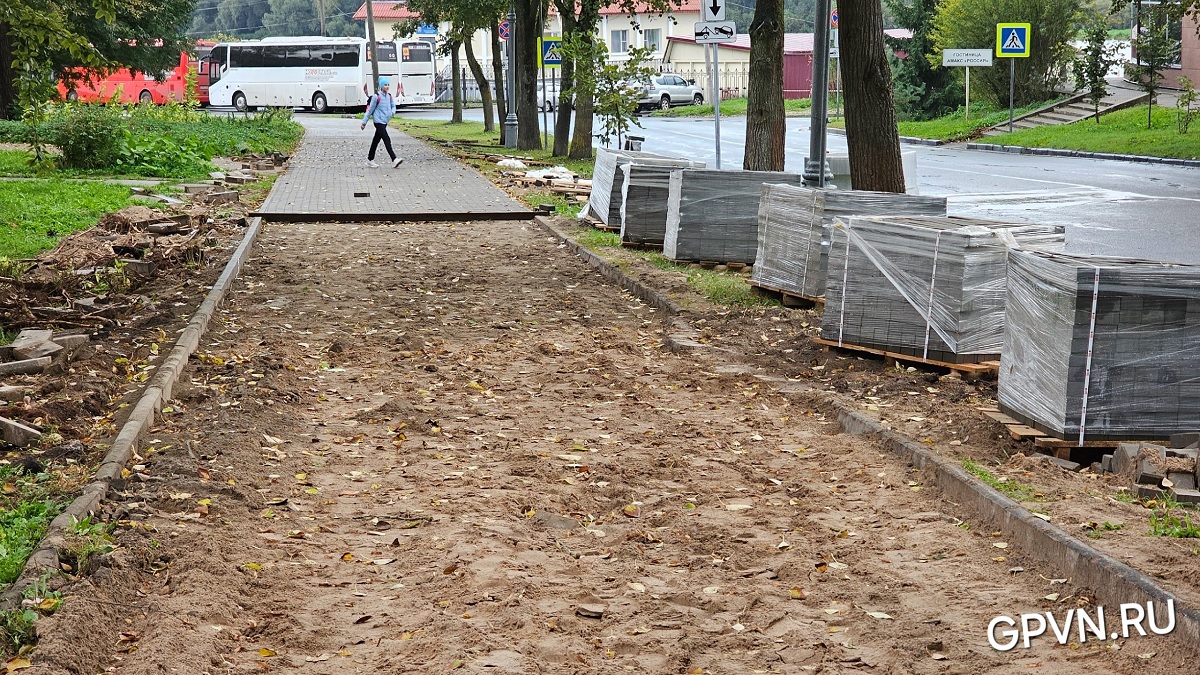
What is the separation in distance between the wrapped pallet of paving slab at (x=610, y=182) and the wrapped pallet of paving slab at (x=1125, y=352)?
28.4 feet

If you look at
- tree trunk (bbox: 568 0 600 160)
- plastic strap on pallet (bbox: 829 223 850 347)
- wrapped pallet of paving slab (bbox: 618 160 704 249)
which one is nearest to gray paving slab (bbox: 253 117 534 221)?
tree trunk (bbox: 568 0 600 160)

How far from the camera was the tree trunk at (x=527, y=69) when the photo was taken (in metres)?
29.4

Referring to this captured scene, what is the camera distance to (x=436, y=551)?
510 centimetres

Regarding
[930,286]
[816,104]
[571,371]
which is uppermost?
[816,104]

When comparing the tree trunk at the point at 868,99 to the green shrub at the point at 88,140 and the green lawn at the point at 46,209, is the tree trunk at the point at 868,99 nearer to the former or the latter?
the green lawn at the point at 46,209

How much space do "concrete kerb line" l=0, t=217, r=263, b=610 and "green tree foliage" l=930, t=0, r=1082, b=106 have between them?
1315 inches

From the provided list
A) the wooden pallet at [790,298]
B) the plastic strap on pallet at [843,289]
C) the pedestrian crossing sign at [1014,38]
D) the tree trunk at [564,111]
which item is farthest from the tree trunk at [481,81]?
the plastic strap on pallet at [843,289]

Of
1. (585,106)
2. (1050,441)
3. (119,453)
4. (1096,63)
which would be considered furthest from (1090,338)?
(1096,63)

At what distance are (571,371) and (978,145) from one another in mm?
25665

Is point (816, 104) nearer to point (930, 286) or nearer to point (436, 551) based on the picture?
point (930, 286)

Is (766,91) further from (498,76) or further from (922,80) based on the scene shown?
(922,80)

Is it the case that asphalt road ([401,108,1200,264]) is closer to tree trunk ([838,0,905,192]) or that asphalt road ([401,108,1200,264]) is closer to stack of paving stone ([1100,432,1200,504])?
tree trunk ([838,0,905,192])

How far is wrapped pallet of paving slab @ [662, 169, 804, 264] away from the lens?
12195 mm

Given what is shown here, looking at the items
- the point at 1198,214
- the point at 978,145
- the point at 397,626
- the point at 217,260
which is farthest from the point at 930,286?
the point at 978,145
